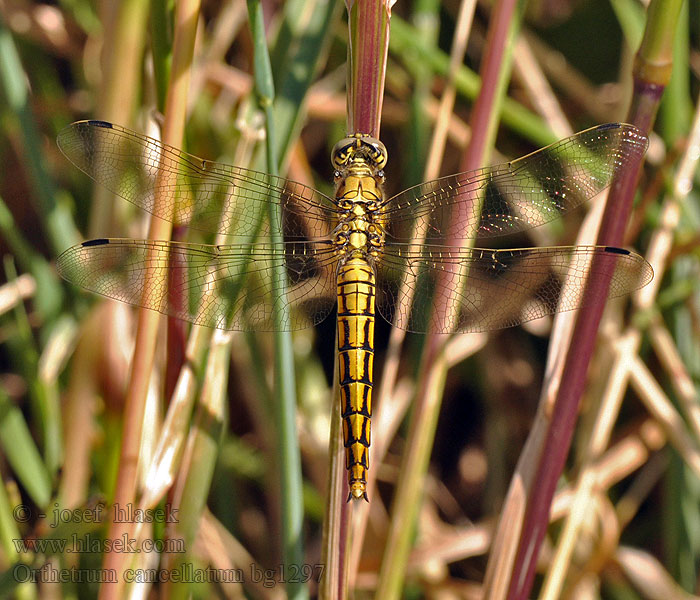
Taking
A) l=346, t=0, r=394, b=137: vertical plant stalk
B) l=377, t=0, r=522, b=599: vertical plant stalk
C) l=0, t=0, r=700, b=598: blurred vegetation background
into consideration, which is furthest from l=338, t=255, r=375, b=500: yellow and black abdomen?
l=346, t=0, r=394, b=137: vertical plant stalk

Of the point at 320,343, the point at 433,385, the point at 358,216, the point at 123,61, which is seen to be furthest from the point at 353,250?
the point at 320,343

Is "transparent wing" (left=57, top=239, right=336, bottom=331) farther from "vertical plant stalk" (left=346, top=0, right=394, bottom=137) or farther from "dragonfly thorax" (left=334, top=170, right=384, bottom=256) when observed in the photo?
"vertical plant stalk" (left=346, top=0, right=394, bottom=137)

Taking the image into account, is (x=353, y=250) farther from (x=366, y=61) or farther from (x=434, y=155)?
(x=366, y=61)

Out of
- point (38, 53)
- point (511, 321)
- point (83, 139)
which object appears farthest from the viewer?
point (38, 53)

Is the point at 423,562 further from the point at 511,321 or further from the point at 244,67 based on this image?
the point at 244,67

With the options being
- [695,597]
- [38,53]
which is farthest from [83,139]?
[695,597]

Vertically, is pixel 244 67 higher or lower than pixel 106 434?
higher

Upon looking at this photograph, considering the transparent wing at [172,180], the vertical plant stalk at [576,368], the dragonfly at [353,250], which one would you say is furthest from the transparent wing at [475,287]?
the transparent wing at [172,180]
